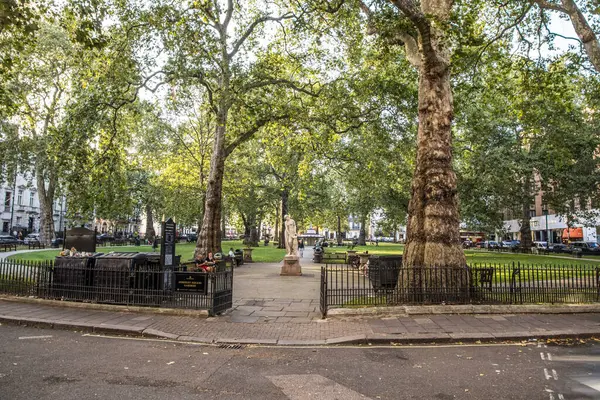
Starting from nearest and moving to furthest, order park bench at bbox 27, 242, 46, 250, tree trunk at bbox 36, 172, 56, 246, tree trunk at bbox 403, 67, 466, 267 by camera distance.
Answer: tree trunk at bbox 403, 67, 466, 267
park bench at bbox 27, 242, 46, 250
tree trunk at bbox 36, 172, 56, 246

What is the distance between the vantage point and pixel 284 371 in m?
5.46

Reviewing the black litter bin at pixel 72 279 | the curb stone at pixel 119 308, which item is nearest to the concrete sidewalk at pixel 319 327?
the curb stone at pixel 119 308

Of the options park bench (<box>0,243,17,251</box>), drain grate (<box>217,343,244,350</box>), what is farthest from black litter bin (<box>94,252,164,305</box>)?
park bench (<box>0,243,17,251</box>)

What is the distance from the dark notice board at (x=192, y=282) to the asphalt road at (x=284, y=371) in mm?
2097

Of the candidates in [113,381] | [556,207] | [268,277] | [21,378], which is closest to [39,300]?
[21,378]

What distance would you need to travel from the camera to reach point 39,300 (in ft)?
31.9

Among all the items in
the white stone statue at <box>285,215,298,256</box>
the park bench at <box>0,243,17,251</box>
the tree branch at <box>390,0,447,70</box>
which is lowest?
the park bench at <box>0,243,17,251</box>

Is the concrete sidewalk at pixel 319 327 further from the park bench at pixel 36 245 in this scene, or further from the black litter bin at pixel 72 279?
the park bench at pixel 36 245

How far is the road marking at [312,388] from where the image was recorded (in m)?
4.55

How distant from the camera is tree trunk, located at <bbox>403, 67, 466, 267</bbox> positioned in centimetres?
1002

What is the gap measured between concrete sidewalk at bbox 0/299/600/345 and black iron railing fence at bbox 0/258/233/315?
47 centimetres

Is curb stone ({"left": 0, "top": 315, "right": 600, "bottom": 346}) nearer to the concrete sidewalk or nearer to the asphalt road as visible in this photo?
the concrete sidewalk

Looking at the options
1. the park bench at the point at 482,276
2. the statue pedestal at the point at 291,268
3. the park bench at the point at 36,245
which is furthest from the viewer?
the park bench at the point at 36,245

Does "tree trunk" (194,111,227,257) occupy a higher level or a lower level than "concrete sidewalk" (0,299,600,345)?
higher
